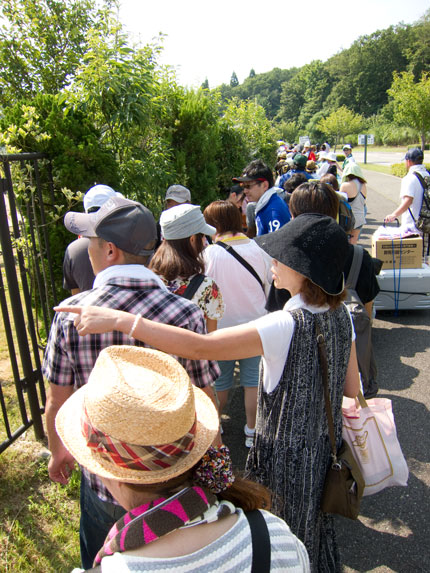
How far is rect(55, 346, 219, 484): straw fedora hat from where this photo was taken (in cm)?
99

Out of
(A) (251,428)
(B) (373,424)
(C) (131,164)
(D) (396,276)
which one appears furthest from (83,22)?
(B) (373,424)

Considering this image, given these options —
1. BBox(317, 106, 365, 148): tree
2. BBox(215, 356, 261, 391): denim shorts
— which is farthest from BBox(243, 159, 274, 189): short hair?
BBox(317, 106, 365, 148): tree

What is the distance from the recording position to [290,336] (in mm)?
1780

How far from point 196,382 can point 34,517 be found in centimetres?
169

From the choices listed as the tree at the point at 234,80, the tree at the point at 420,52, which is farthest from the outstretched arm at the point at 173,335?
the tree at the point at 234,80

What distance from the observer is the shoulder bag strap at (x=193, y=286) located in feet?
8.59

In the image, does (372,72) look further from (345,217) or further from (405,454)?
(405,454)

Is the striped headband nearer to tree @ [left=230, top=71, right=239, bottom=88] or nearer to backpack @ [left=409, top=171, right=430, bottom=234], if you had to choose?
backpack @ [left=409, top=171, right=430, bottom=234]

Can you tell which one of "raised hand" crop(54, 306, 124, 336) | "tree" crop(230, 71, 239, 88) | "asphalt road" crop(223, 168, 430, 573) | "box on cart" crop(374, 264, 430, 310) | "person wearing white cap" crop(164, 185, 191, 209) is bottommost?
"asphalt road" crop(223, 168, 430, 573)

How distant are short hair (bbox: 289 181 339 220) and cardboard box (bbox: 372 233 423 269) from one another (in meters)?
2.67

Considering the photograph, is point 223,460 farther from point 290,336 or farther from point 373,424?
point 373,424

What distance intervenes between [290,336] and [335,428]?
0.61m

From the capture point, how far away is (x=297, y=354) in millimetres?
1807

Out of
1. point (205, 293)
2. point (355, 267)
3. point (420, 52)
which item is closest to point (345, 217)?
point (355, 267)
